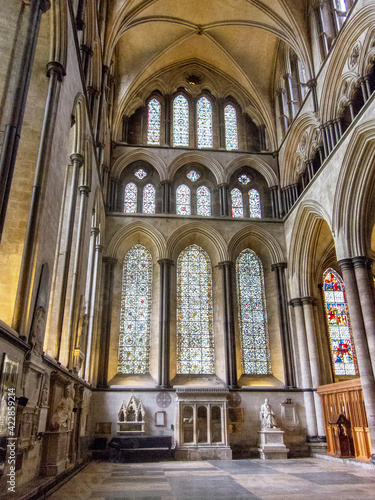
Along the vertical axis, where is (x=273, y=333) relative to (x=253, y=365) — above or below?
above

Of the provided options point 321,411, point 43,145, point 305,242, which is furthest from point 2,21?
point 321,411

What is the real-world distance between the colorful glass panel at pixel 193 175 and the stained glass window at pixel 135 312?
3726 mm

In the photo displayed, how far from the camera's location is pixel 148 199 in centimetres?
1797

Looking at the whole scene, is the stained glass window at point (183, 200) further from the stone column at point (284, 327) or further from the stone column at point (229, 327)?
the stone column at point (284, 327)

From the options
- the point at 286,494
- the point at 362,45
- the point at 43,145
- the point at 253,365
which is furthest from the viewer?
the point at 253,365

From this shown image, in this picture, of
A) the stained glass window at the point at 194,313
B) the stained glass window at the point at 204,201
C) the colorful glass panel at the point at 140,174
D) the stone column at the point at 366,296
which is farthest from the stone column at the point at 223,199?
the stone column at the point at 366,296

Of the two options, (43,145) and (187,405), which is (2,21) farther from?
(187,405)

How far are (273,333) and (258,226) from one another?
4319 mm

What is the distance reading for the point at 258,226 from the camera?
17.5m

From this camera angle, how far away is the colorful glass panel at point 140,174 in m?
18.4

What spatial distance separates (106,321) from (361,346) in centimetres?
859

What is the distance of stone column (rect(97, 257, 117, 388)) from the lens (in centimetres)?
1472

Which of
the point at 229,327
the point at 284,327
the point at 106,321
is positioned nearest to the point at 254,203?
the point at 284,327

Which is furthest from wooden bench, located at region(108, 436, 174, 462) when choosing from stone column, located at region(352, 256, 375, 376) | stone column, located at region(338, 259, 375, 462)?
stone column, located at region(352, 256, 375, 376)
